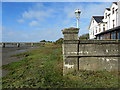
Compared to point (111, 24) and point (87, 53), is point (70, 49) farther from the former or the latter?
point (111, 24)

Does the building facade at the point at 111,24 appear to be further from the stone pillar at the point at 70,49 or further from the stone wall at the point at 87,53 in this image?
the stone pillar at the point at 70,49

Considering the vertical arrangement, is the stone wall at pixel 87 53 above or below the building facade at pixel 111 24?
below

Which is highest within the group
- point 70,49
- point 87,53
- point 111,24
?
point 111,24

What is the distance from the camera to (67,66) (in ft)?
21.5

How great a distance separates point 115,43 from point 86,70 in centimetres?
217

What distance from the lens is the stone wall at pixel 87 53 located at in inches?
257

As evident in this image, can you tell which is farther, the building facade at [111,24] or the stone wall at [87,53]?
the building facade at [111,24]

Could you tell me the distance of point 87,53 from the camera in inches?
260

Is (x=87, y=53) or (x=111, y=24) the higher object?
(x=111, y=24)

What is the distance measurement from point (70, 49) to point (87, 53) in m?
0.96

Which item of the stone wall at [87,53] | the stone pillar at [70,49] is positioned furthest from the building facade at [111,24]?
the stone pillar at [70,49]

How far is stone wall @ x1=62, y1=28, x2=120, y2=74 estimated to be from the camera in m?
6.54

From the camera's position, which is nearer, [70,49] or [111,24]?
[70,49]

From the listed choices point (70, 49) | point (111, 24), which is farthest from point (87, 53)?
point (111, 24)
